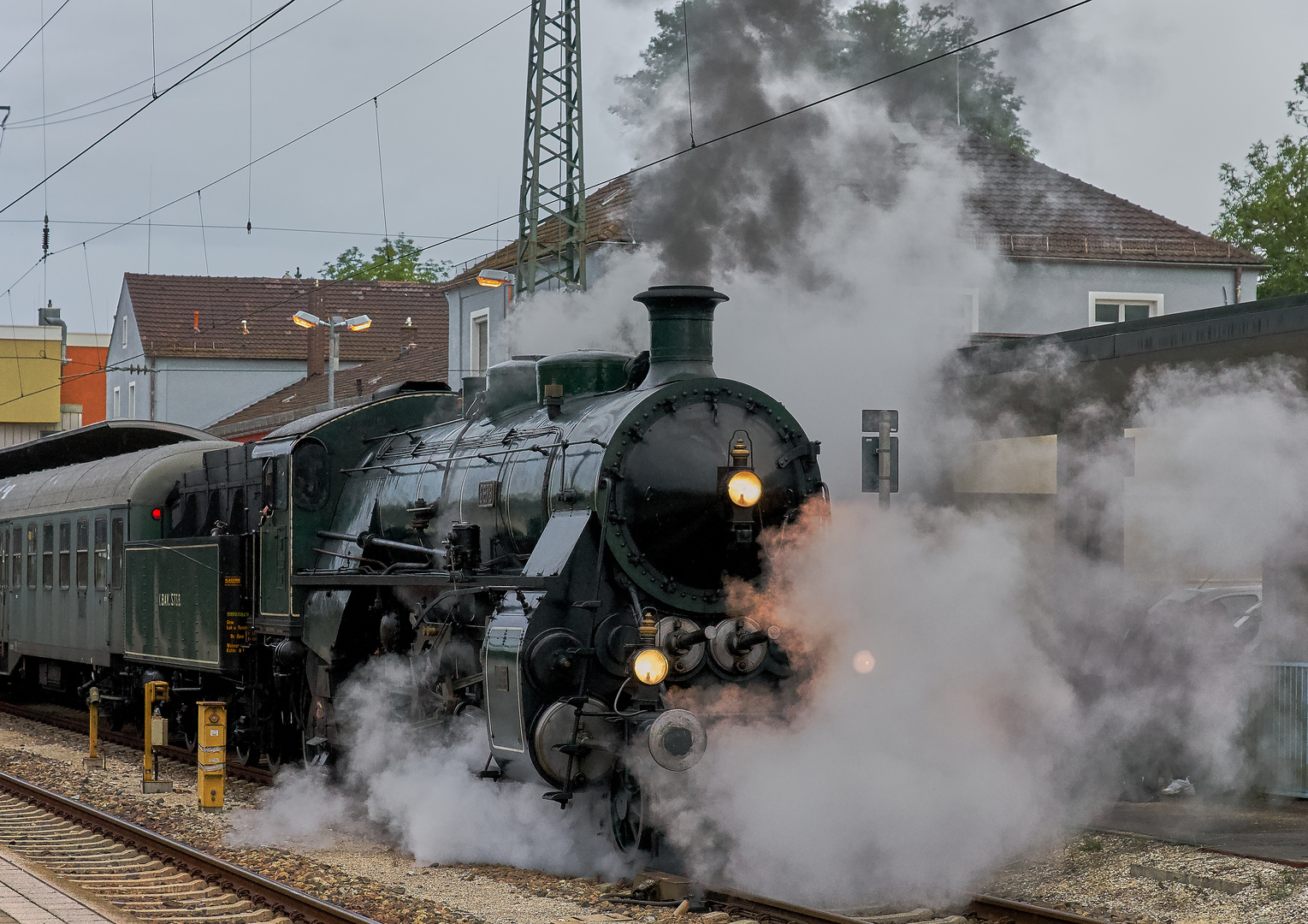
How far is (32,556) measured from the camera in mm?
18531

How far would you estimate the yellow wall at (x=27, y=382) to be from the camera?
50094 millimetres

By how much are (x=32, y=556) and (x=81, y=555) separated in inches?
99.2

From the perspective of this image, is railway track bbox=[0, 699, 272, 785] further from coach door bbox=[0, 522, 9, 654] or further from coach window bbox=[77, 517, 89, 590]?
coach window bbox=[77, 517, 89, 590]

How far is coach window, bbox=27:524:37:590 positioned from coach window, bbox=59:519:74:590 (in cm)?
134

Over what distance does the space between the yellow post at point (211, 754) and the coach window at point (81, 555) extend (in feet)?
19.3

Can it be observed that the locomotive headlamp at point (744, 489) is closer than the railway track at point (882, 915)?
No

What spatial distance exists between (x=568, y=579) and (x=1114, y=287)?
640 inches

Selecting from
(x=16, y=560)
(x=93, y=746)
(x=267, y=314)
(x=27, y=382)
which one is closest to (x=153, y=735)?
(x=93, y=746)

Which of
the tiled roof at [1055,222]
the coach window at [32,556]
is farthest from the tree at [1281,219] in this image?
the coach window at [32,556]

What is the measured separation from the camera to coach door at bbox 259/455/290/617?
462 inches

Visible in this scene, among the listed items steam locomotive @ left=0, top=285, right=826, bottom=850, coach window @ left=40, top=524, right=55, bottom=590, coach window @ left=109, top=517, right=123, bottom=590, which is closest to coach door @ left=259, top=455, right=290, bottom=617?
steam locomotive @ left=0, top=285, right=826, bottom=850

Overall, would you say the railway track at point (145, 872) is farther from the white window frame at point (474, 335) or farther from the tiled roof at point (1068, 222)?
the white window frame at point (474, 335)

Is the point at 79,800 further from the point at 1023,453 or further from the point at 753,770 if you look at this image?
the point at 1023,453

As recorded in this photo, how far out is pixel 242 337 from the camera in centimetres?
4441
